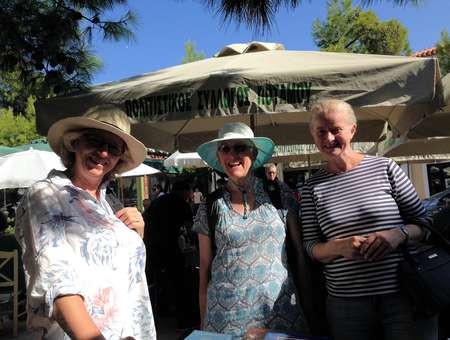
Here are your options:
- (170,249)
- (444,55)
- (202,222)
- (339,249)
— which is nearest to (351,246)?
(339,249)

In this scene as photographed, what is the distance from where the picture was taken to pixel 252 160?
2.58 meters

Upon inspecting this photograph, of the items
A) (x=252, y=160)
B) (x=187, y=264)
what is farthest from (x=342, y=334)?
(x=187, y=264)

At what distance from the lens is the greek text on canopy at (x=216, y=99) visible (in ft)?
9.30

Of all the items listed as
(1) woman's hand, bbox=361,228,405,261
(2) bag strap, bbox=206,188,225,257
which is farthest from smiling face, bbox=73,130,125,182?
(1) woman's hand, bbox=361,228,405,261

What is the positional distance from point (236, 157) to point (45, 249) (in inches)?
50.6

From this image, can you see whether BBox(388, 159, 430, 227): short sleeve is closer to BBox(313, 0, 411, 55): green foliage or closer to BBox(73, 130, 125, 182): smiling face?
BBox(73, 130, 125, 182): smiling face

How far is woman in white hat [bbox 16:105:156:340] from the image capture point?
4.48 feet

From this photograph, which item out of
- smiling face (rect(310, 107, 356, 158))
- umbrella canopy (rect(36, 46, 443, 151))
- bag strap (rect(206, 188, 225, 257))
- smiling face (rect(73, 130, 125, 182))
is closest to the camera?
smiling face (rect(73, 130, 125, 182))

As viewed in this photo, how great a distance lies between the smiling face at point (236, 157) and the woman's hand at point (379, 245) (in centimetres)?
75

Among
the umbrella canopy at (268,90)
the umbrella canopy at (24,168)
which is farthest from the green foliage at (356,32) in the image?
the umbrella canopy at (268,90)

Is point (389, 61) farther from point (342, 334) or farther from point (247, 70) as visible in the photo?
point (342, 334)

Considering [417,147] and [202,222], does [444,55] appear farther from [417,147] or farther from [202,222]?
[202,222]

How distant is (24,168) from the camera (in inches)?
304

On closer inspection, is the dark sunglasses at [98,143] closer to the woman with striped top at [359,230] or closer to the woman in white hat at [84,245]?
the woman in white hat at [84,245]
